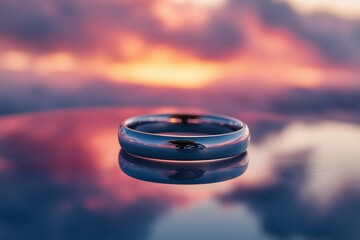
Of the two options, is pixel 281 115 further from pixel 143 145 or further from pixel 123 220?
pixel 123 220

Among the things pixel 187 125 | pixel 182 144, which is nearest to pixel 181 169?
pixel 182 144

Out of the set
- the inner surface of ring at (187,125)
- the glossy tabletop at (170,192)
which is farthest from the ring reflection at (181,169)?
the inner surface of ring at (187,125)

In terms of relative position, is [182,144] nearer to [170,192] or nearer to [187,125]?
[170,192]

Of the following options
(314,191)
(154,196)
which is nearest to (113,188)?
(154,196)

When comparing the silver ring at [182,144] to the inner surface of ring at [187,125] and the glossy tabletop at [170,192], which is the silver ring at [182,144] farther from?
the inner surface of ring at [187,125]

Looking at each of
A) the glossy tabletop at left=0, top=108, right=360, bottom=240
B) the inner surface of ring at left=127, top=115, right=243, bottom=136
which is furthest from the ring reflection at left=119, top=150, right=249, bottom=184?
the inner surface of ring at left=127, top=115, right=243, bottom=136

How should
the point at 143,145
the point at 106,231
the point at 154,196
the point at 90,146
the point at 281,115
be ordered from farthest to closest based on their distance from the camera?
the point at 281,115, the point at 90,146, the point at 143,145, the point at 154,196, the point at 106,231

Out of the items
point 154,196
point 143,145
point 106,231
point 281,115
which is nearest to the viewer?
point 106,231

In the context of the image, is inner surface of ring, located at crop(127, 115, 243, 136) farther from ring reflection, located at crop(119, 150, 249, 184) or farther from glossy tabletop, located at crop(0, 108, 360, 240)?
ring reflection, located at crop(119, 150, 249, 184)
